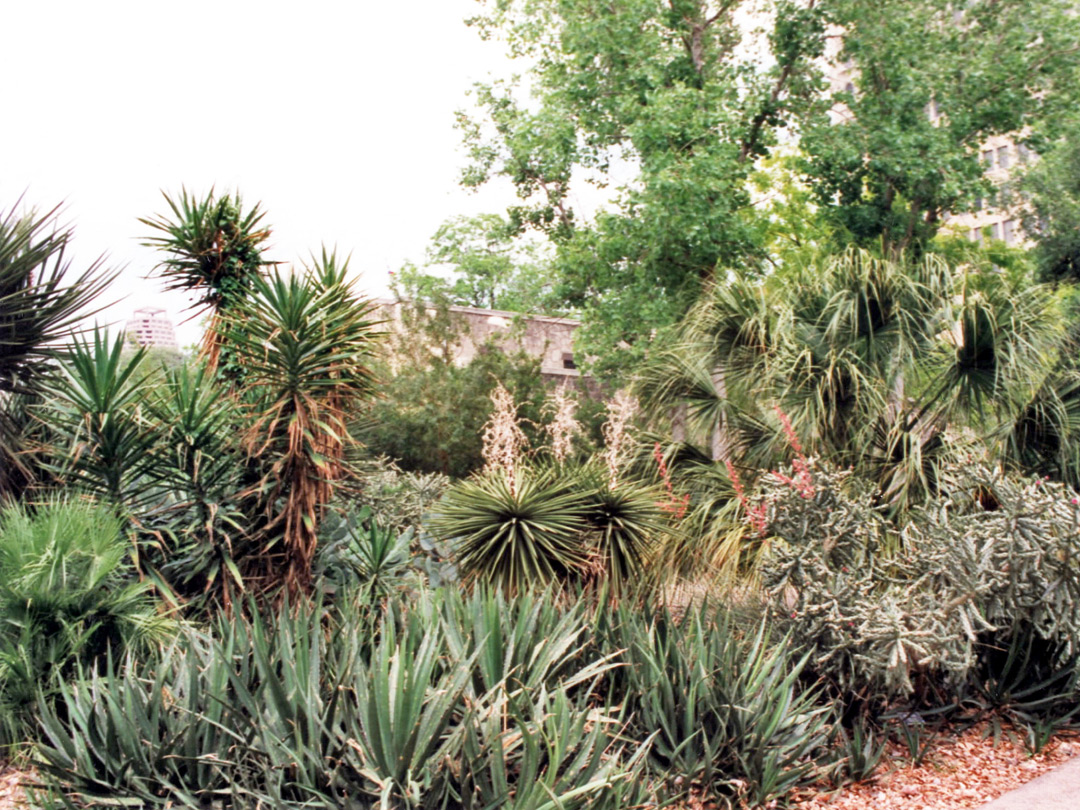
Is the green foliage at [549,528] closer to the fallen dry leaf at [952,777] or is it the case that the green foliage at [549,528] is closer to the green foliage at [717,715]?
the green foliage at [717,715]

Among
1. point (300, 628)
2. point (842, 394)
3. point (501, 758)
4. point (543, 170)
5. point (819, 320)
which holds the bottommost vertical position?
point (501, 758)

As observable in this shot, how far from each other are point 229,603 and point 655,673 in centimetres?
360

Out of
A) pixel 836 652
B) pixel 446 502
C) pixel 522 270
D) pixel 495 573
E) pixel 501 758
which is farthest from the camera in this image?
pixel 522 270

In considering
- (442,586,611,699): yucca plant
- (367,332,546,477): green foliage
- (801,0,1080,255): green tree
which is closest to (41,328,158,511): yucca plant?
(442,586,611,699): yucca plant

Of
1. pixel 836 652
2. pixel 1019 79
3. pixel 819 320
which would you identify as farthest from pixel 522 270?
pixel 836 652

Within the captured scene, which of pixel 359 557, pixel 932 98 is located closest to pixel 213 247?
pixel 359 557

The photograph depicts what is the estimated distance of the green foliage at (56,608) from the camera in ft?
19.5

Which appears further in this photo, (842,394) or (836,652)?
(842,394)

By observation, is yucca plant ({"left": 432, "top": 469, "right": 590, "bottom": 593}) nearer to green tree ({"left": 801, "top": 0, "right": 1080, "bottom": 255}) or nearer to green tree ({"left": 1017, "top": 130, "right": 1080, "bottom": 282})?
green tree ({"left": 801, "top": 0, "right": 1080, "bottom": 255})

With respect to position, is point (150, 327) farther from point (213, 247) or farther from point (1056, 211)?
point (1056, 211)

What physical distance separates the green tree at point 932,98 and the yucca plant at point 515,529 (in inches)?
427

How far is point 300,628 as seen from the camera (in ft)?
15.5

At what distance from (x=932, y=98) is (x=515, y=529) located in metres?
13.0

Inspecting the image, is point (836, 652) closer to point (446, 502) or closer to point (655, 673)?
point (655, 673)
